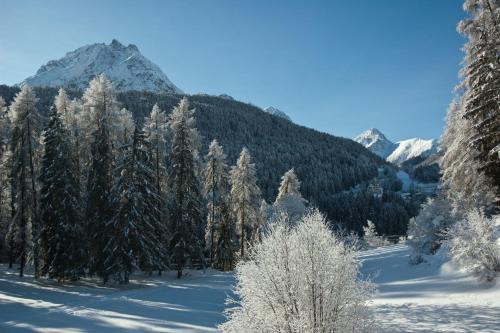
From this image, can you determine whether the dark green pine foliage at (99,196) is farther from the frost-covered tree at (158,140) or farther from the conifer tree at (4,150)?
the conifer tree at (4,150)

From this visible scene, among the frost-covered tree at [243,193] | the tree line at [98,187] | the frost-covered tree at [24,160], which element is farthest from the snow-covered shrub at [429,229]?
the frost-covered tree at [24,160]

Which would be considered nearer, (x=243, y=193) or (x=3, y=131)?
(x=3, y=131)

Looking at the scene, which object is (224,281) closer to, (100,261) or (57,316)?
(100,261)

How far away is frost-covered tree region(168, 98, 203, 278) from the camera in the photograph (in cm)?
3136

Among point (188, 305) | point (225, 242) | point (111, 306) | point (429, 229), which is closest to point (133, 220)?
point (111, 306)

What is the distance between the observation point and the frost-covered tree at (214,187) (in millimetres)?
39438

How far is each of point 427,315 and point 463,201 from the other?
10.2 metres

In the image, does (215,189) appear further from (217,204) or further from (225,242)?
(225,242)

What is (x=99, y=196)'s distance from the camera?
28.4 meters

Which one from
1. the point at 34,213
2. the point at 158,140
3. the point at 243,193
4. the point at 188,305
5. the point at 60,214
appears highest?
the point at 158,140

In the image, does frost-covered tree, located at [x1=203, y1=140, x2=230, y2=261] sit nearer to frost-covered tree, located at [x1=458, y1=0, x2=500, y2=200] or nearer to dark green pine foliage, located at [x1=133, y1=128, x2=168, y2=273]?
dark green pine foliage, located at [x1=133, y1=128, x2=168, y2=273]

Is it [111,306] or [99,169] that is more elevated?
[99,169]

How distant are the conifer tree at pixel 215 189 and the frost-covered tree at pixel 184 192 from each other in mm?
4706

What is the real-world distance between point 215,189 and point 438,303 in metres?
26.6
